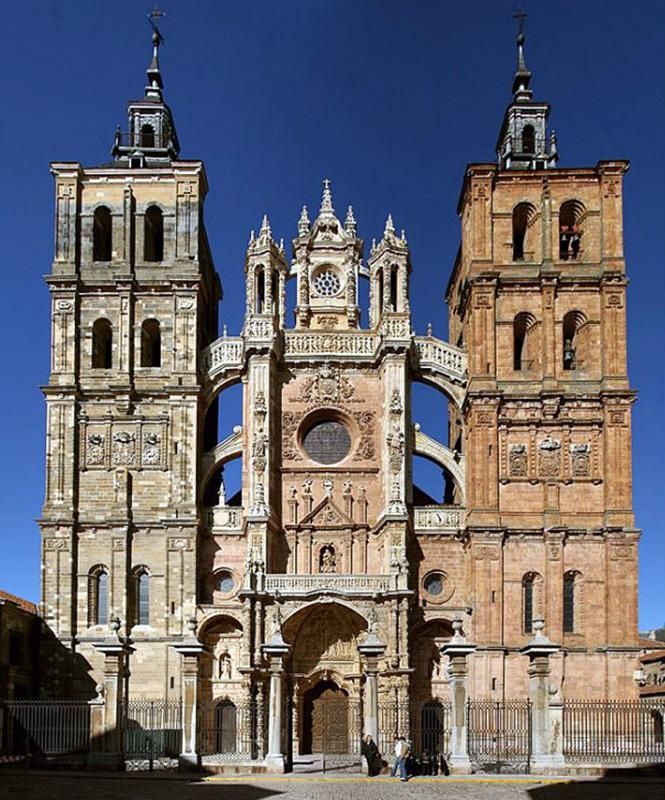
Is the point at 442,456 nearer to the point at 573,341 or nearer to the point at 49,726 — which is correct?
the point at 573,341

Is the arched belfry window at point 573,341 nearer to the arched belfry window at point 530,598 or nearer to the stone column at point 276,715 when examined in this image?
the arched belfry window at point 530,598

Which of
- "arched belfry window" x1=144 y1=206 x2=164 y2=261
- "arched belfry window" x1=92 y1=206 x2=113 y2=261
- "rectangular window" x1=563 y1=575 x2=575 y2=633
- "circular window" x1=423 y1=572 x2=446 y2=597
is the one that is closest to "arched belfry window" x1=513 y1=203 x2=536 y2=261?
"rectangular window" x1=563 y1=575 x2=575 y2=633

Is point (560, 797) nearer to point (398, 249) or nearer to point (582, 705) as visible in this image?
point (582, 705)

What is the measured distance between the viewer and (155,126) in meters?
44.0

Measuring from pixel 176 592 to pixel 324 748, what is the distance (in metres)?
7.18

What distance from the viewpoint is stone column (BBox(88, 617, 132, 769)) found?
27.2 meters

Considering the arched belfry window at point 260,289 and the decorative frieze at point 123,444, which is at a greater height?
the arched belfry window at point 260,289

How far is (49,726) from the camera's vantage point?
32469 millimetres

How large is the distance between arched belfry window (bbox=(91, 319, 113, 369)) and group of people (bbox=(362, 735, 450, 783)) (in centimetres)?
1886

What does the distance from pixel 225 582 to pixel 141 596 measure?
297cm

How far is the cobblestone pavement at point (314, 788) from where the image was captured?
69.5 feet

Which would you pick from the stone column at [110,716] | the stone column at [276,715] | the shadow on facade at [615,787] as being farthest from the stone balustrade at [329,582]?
the shadow on facade at [615,787]

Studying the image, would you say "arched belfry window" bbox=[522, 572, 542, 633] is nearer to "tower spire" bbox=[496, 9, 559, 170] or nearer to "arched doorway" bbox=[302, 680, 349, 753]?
"arched doorway" bbox=[302, 680, 349, 753]

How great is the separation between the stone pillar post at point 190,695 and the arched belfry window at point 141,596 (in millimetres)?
9137
